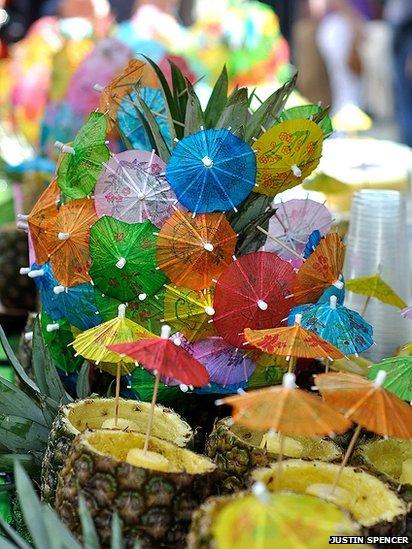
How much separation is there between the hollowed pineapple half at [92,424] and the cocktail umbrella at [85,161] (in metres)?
0.31

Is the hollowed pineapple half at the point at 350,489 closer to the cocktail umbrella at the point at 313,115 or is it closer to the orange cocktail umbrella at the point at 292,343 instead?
the orange cocktail umbrella at the point at 292,343

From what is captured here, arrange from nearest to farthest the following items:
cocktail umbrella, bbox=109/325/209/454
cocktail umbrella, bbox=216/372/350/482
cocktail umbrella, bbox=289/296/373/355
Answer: cocktail umbrella, bbox=216/372/350/482 → cocktail umbrella, bbox=109/325/209/454 → cocktail umbrella, bbox=289/296/373/355

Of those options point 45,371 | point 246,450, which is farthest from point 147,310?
point 246,450

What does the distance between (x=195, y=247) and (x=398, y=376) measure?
1.00ft

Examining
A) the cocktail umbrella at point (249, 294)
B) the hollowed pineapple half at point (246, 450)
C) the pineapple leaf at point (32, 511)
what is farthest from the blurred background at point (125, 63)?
the pineapple leaf at point (32, 511)

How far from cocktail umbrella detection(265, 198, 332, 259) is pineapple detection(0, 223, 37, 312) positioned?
777 mm

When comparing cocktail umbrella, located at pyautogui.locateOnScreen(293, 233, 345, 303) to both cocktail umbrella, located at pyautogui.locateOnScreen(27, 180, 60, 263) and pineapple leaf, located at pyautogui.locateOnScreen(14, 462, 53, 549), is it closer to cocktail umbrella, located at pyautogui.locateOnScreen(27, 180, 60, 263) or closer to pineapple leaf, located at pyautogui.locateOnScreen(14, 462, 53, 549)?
cocktail umbrella, located at pyautogui.locateOnScreen(27, 180, 60, 263)

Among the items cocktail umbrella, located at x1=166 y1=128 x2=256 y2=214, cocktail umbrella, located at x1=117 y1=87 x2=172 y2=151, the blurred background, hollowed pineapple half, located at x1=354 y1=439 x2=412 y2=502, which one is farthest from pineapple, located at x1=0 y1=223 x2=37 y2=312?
hollowed pineapple half, located at x1=354 y1=439 x2=412 y2=502

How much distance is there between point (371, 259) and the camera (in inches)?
61.1

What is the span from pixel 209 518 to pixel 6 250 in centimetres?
130

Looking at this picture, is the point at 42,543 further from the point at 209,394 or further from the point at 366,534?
the point at 209,394

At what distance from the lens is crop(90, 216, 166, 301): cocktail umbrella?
1.15 metres

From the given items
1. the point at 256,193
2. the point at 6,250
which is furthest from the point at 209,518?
the point at 6,250

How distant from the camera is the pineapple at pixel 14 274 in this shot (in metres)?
1.95
